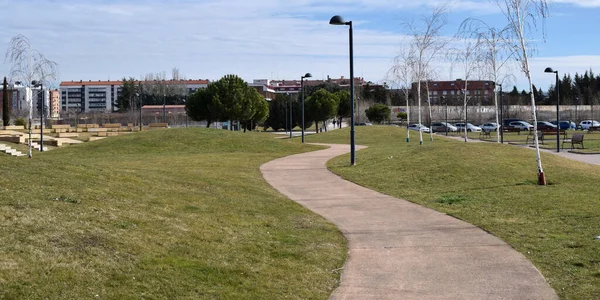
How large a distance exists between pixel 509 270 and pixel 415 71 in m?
33.4

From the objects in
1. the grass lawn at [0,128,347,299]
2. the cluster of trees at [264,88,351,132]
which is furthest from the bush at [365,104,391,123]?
the grass lawn at [0,128,347,299]

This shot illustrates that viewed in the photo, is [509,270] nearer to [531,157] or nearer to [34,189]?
[34,189]

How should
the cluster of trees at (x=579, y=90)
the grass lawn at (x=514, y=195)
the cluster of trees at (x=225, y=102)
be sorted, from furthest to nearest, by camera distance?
the cluster of trees at (x=579, y=90)
the cluster of trees at (x=225, y=102)
the grass lawn at (x=514, y=195)

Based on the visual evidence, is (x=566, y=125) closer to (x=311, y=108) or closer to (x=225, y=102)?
(x=311, y=108)

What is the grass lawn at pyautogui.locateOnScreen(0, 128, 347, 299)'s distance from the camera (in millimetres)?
5980

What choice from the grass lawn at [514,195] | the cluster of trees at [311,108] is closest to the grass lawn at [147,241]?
the grass lawn at [514,195]

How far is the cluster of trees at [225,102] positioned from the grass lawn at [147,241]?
50380 mm

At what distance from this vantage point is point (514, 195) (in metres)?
14.5

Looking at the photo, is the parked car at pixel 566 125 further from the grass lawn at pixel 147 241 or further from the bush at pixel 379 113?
the grass lawn at pixel 147 241

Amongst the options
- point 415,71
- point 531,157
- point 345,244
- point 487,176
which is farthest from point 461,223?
point 415,71

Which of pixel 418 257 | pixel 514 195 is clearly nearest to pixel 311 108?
pixel 514 195

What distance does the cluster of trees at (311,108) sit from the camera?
2773 inches

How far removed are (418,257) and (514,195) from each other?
6.77m

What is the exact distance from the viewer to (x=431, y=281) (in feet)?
24.0
